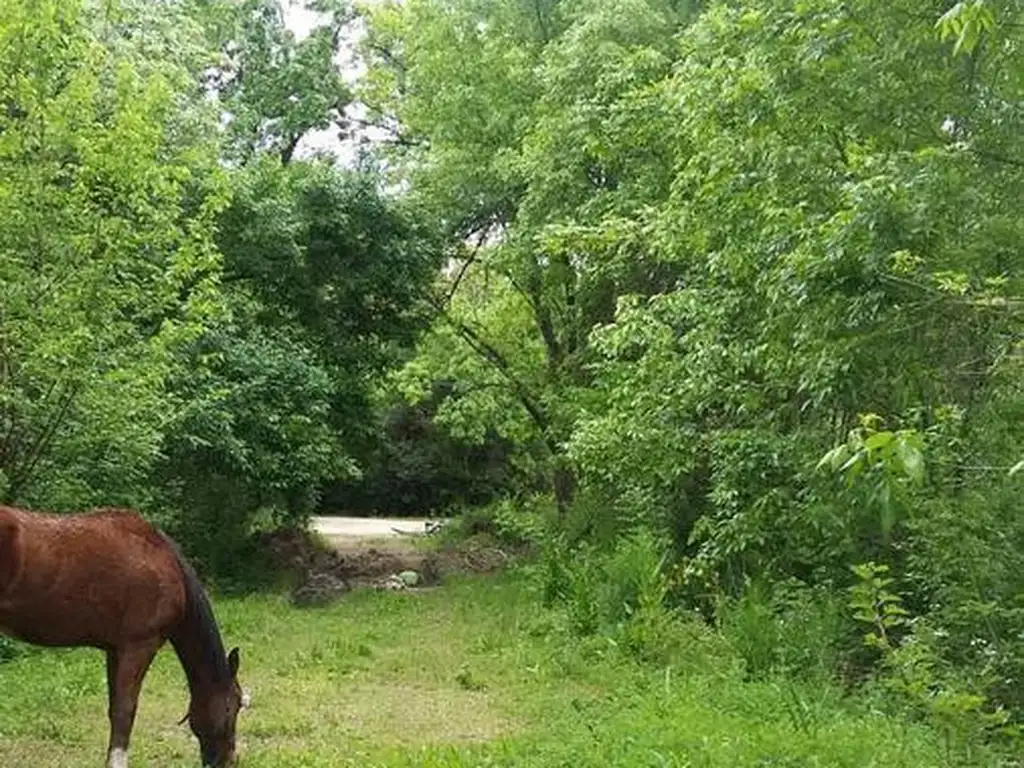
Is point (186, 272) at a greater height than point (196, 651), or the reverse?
point (186, 272)

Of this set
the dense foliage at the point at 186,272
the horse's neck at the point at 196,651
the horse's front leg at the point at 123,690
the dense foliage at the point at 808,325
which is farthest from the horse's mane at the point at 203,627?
the dense foliage at the point at 808,325

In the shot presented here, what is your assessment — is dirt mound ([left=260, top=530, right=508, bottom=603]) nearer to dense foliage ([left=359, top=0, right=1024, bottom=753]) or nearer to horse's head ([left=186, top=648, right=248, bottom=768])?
dense foliage ([left=359, top=0, right=1024, bottom=753])

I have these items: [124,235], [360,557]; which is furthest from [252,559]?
[124,235]

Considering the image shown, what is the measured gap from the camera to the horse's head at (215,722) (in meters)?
6.00

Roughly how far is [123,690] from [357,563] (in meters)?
11.3

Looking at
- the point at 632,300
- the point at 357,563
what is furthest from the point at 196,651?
the point at 357,563

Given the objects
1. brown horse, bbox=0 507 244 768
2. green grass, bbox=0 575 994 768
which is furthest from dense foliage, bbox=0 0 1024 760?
brown horse, bbox=0 507 244 768

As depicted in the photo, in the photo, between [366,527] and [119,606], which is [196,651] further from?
[366,527]

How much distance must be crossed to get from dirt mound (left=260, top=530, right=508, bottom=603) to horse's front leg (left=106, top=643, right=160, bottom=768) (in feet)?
27.1

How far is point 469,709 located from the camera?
792 cm

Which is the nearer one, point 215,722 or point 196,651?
point 215,722

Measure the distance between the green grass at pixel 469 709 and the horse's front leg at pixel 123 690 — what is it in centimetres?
56

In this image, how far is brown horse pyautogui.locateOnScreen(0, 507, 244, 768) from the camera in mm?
5750

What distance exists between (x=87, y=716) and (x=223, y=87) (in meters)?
16.6
